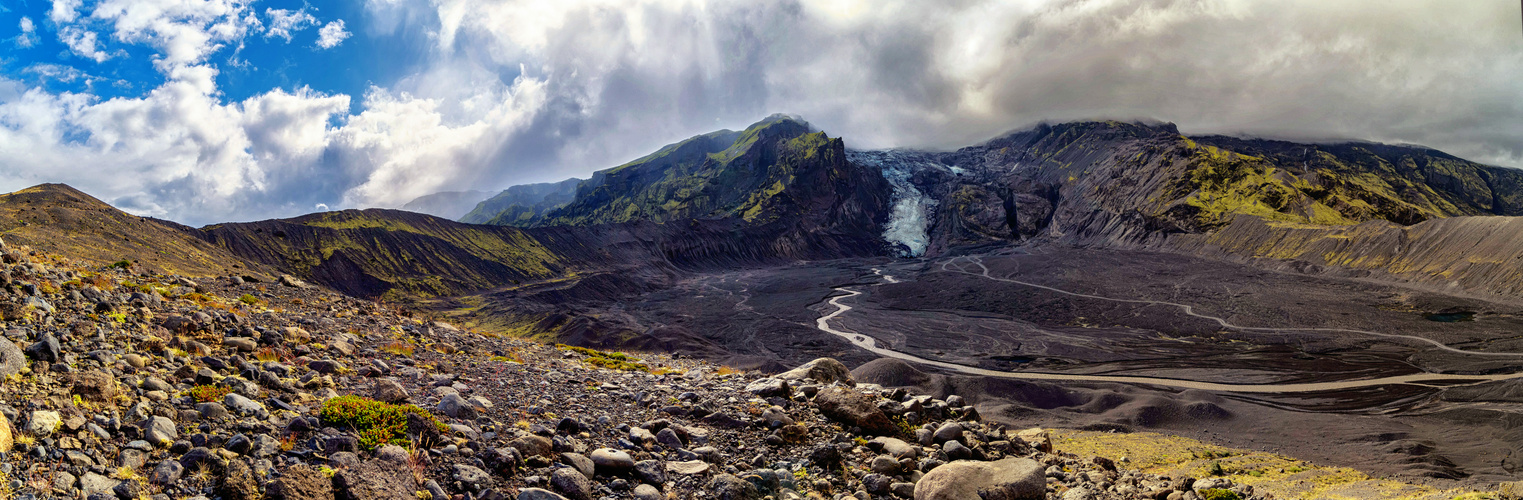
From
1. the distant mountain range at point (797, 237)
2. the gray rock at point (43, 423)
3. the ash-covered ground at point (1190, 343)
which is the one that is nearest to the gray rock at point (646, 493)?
the gray rock at point (43, 423)

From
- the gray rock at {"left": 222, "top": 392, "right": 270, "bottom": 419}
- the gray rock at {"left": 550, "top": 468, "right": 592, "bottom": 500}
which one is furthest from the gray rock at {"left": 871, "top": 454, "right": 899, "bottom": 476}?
the gray rock at {"left": 222, "top": 392, "right": 270, "bottom": 419}

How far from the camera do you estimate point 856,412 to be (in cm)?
1193

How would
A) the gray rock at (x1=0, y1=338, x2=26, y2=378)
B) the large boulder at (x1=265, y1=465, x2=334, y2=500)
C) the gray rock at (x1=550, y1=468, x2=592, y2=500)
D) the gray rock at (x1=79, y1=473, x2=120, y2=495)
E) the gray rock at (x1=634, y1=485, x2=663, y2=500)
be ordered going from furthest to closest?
the gray rock at (x1=634, y1=485, x2=663, y2=500)
the gray rock at (x1=550, y1=468, x2=592, y2=500)
the gray rock at (x1=0, y1=338, x2=26, y2=378)
the large boulder at (x1=265, y1=465, x2=334, y2=500)
the gray rock at (x1=79, y1=473, x2=120, y2=495)

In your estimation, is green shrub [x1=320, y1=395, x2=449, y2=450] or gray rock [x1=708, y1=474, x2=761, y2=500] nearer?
green shrub [x1=320, y1=395, x2=449, y2=450]

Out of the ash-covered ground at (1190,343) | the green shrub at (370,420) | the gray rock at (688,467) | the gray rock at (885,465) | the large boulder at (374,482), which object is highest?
the green shrub at (370,420)

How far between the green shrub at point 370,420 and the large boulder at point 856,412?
720 centimetres

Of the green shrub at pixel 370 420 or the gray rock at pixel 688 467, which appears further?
the gray rock at pixel 688 467

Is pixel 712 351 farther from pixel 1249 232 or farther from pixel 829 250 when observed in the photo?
pixel 829 250

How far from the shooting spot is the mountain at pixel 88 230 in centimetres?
3891

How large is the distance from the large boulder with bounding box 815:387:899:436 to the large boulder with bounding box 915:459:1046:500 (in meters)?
2.45

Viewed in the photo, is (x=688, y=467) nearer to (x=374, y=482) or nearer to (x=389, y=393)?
(x=374, y=482)

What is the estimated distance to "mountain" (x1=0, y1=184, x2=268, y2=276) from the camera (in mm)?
38906

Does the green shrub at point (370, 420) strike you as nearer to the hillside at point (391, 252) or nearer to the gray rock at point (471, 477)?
the gray rock at point (471, 477)

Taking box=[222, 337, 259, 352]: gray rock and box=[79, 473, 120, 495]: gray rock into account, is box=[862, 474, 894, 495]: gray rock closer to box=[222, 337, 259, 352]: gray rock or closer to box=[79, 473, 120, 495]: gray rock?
box=[79, 473, 120, 495]: gray rock
